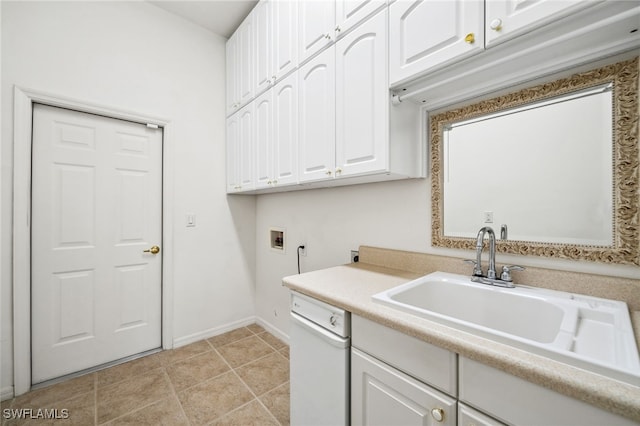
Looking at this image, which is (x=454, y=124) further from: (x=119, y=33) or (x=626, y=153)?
(x=119, y=33)

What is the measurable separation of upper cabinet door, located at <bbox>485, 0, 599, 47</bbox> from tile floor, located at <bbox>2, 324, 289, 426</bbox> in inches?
81.0

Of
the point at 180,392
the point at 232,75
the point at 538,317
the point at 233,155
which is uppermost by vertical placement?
the point at 232,75

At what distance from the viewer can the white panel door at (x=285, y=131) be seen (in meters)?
1.69

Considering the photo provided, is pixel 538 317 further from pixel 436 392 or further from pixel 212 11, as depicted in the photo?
pixel 212 11

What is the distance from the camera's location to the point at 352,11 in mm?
1296

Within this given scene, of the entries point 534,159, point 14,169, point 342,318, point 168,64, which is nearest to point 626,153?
point 534,159

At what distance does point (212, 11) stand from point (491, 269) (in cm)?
282

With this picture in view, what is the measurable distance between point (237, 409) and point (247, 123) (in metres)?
2.05

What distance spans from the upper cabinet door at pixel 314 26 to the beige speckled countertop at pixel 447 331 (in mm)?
1270

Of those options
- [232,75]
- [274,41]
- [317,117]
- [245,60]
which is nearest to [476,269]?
[317,117]

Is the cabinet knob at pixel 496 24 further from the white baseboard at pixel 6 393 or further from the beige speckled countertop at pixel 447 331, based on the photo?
the white baseboard at pixel 6 393

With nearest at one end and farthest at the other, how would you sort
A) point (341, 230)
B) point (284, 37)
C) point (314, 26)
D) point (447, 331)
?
point (447, 331) → point (314, 26) → point (284, 37) → point (341, 230)

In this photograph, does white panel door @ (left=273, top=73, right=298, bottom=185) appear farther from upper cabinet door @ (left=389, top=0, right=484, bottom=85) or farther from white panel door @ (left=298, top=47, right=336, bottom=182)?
upper cabinet door @ (left=389, top=0, right=484, bottom=85)

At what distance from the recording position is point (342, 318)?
1.03 metres
